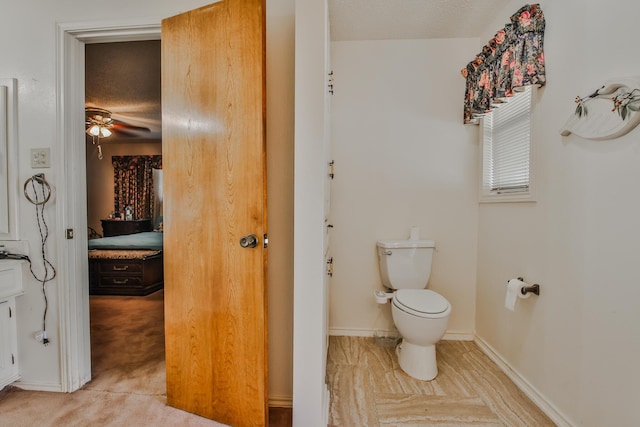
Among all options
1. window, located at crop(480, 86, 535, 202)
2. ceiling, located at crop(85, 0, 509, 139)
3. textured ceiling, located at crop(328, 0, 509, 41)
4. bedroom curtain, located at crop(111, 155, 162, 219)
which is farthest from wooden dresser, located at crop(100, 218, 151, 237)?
window, located at crop(480, 86, 535, 202)

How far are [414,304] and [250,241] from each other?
119cm

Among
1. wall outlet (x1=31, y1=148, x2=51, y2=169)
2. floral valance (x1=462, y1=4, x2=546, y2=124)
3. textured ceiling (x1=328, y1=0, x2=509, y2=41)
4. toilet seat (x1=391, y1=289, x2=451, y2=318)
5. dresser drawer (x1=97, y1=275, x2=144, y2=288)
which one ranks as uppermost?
textured ceiling (x1=328, y1=0, x2=509, y2=41)

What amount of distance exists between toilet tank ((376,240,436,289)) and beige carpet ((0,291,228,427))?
1487mm

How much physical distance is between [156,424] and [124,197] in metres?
5.18

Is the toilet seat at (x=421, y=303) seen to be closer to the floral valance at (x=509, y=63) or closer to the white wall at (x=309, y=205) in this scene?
the white wall at (x=309, y=205)

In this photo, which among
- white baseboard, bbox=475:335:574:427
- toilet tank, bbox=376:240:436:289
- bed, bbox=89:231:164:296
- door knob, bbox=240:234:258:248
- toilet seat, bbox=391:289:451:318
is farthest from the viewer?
bed, bbox=89:231:164:296

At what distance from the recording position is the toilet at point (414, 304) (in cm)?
172

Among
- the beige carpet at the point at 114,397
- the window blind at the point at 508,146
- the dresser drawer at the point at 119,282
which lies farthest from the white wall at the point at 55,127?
the dresser drawer at the point at 119,282

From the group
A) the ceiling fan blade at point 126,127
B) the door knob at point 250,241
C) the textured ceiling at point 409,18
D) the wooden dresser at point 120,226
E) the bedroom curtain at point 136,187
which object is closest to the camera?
the door knob at point 250,241

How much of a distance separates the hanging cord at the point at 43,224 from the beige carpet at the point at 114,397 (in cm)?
34

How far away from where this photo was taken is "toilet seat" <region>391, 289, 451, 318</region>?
5.61 ft

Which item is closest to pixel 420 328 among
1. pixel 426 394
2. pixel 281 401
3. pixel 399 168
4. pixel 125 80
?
Result: pixel 426 394

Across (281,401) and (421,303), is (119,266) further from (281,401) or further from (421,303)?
(421,303)

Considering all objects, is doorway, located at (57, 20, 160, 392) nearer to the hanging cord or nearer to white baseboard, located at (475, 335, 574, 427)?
the hanging cord
